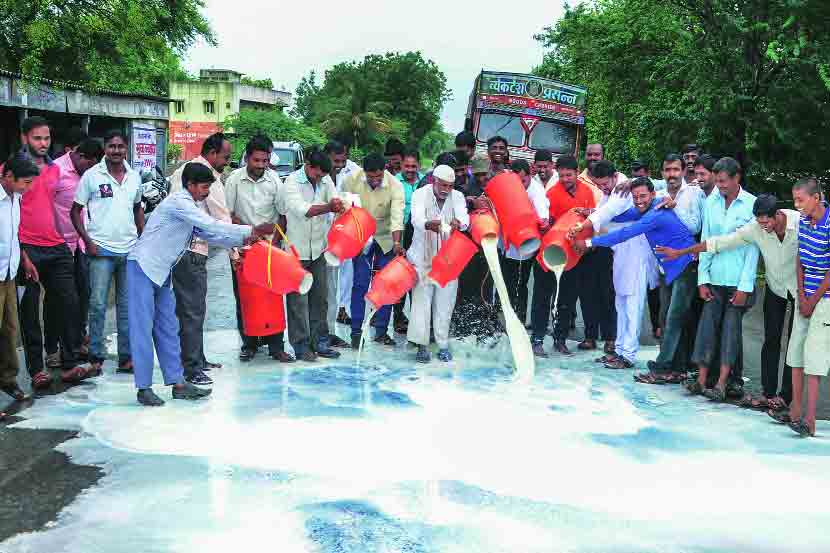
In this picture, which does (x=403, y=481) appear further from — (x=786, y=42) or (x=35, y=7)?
(x=35, y=7)

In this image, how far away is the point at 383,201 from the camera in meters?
7.05

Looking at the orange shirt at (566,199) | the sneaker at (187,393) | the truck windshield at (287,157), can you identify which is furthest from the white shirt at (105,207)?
the truck windshield at (287,157)

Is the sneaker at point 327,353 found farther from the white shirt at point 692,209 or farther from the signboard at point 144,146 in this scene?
the signboard at point 144,146

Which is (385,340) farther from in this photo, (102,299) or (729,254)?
(729,254)

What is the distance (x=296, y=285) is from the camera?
5.68 m

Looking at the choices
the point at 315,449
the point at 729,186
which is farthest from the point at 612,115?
the point at 315,449

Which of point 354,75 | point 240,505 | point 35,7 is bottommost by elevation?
point 240,505

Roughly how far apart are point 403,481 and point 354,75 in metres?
57.9

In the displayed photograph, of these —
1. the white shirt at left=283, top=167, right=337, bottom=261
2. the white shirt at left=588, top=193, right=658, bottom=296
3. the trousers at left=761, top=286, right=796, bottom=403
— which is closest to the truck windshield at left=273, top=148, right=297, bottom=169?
the white shirt at left=283, top=167, right=337, bottom=261

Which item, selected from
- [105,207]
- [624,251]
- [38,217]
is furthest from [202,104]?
[624,251]

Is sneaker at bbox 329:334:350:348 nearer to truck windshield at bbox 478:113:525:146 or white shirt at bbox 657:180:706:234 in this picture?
white shirt at bbox 657:180:706:234

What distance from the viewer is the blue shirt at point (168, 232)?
519cm

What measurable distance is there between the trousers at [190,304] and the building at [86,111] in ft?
24.0

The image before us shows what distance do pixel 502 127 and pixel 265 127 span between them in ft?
85.2
